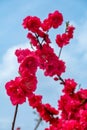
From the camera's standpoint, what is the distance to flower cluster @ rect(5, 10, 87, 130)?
4.55 meters

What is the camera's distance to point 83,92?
6465mm

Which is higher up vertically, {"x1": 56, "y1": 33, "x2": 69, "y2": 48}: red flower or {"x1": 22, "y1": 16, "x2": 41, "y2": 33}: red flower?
{"x1": 56, "y1": 33, "x2": 69, "y2": 48}: red flower

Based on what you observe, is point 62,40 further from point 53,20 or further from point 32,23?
point 32,23

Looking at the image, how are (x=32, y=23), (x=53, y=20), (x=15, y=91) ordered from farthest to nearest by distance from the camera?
(x=53, y=20)
(x=32, y=23)
(x=15, y=91)

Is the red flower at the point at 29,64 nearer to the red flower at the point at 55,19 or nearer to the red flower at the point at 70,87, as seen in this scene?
the red flower at the point at 70,87

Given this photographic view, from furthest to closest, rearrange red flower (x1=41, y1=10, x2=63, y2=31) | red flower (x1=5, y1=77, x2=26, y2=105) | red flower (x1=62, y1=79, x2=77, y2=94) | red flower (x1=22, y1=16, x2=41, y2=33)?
red flower (x1=41, y1=10, x2=63, y2=31)
red flower (x1=22, y1=16, x2=41, y2=33)
red flower (x1=62, y1=79, x2=77, y2=94)
red flower (x1=5, y1=77, x2=26, y2=105)

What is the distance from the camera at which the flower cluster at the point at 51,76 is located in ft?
14.9

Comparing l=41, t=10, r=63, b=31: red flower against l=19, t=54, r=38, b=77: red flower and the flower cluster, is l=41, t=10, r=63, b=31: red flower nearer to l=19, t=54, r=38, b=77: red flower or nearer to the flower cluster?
the flower cluster

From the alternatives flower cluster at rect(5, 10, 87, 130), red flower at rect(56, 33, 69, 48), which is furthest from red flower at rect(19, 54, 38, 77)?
red flower at rect(56, 33, 69, 48)

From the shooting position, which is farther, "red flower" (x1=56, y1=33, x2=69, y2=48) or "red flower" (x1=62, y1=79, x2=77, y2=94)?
"red flower" (x1=56, y1=33, x2=69, y2=48)

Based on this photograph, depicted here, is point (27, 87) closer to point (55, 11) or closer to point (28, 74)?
point (28, 74)

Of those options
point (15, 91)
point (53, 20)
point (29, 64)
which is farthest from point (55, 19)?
point (15, 91)

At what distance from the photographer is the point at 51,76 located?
688 centimetres

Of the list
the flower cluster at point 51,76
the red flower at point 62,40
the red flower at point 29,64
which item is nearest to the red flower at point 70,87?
the flower cluster at point 51,76
